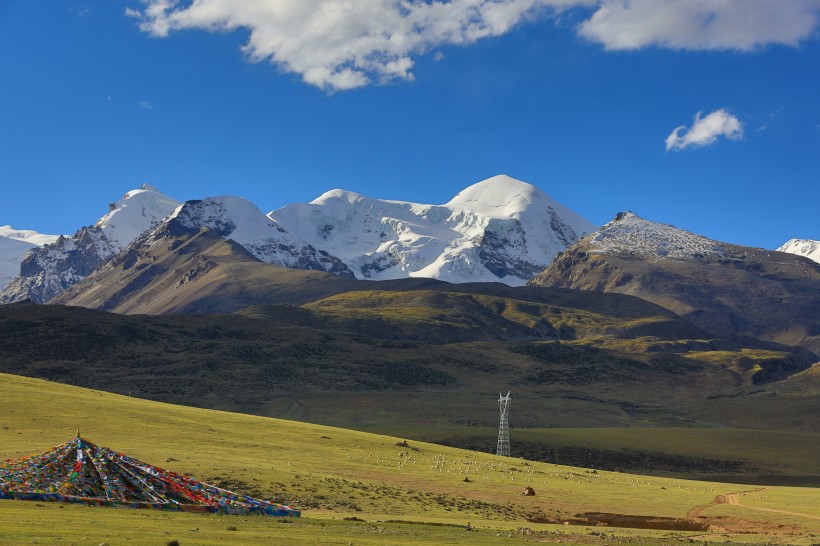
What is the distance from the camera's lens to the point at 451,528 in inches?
1828

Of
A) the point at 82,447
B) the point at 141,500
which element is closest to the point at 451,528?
the point at 141,500

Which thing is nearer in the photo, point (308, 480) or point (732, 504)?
point (308, 480)

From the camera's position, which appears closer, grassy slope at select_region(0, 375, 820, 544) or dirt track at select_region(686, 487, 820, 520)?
grassy slope at select_region(0, 375, 820, 544)

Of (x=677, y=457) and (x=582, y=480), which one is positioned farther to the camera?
(x=677, y=457)

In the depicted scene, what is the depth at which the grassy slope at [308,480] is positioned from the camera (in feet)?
128

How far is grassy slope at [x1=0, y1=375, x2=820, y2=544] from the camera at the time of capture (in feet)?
128

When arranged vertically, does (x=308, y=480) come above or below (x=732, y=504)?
above

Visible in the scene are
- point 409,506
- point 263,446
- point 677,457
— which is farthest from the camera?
point 677,457

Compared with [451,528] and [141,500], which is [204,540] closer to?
[141,500]

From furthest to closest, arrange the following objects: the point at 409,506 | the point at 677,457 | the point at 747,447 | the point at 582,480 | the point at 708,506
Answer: the point at 747,447 < the point at 677,457 < the point at 582,480 < the point at 708,506 < the point at 409,506

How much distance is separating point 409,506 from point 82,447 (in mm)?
19335

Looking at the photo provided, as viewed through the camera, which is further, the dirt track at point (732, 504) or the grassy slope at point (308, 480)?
the dirt track at point (732, 504)

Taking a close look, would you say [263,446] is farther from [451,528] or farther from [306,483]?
[451,528]

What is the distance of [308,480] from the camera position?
59438 millimetres
